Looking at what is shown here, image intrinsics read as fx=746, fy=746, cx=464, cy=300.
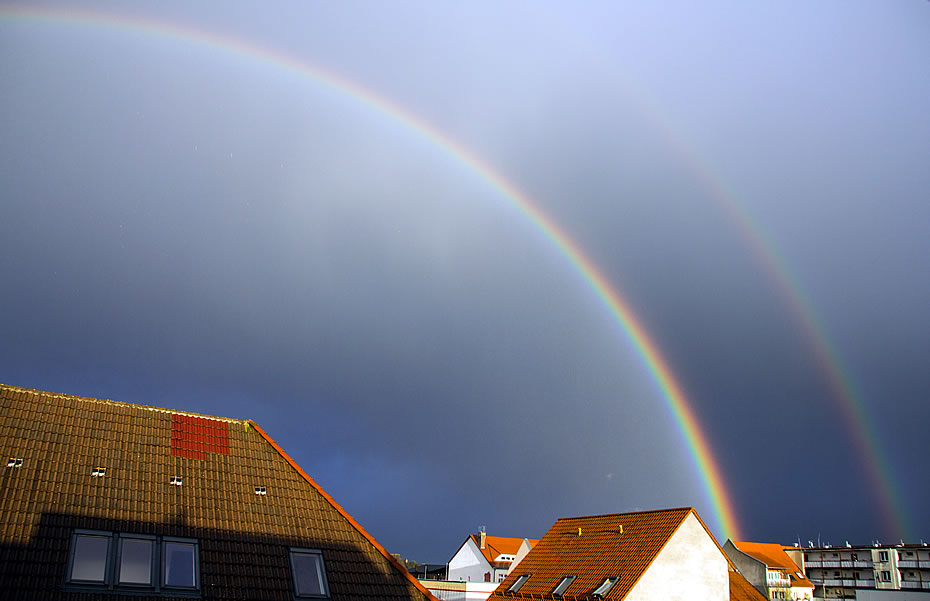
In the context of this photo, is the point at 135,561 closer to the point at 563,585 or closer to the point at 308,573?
the point at 308,573

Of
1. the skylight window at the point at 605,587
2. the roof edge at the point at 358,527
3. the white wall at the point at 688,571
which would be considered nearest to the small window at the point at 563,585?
the skylight window at the point at 605,587

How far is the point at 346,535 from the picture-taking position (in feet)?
70.0

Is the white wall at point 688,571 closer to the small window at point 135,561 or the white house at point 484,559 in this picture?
the small window at point 135,561

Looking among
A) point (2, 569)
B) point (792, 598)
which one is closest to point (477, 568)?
point (792, 598)

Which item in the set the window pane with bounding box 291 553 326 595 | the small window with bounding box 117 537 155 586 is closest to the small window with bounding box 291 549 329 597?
the window pane with bounding box 291 553 326 595

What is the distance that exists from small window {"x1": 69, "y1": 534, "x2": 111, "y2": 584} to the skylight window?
23.8 metres

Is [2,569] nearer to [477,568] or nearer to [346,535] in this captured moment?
[346,535]

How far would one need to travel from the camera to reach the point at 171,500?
19.1 metres

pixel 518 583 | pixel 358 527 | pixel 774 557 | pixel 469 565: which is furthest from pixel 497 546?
pixel 358 527

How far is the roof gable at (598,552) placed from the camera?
3538cm

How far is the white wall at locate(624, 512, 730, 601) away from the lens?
34281 mm

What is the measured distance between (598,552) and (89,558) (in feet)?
91.7

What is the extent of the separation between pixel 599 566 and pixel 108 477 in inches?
1026

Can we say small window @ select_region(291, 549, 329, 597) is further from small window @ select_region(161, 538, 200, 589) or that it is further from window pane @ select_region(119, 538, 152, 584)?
window pane @ select_region(119, 538, 152, 584)
